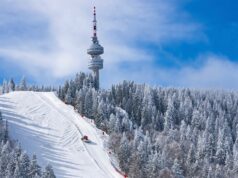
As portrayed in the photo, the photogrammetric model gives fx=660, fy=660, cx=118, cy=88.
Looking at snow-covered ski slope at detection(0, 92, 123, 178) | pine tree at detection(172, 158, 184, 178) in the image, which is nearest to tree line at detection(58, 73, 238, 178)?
pine tree at detection(172, 158, 184, 178)

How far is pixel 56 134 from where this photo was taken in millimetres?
155625

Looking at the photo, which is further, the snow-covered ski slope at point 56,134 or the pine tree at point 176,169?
the snow-covered ski slope at point 56,134

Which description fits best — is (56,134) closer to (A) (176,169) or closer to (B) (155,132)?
(B) (155,132)

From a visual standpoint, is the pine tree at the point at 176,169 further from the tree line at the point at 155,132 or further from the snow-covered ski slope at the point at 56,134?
the snow-covered ski slope at the point at 56,134

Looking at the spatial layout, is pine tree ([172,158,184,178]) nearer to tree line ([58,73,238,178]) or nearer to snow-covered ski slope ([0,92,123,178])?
tree line ([58,73,238,178])

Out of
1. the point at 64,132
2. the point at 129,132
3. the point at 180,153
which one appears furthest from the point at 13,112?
the point at 180,153

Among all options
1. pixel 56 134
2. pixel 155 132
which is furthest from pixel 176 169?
pixel 155 132

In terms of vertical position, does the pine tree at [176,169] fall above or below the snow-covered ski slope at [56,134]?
below

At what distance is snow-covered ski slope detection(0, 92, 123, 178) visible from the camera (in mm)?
135125

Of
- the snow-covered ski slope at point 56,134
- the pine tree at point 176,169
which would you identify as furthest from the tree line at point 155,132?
the snow-covered ski slope at point 56,134

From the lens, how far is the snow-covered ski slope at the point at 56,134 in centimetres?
13512

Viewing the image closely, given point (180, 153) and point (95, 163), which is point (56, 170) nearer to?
point (95, 163)

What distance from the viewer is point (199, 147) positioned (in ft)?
525

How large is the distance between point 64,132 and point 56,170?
942 inches
